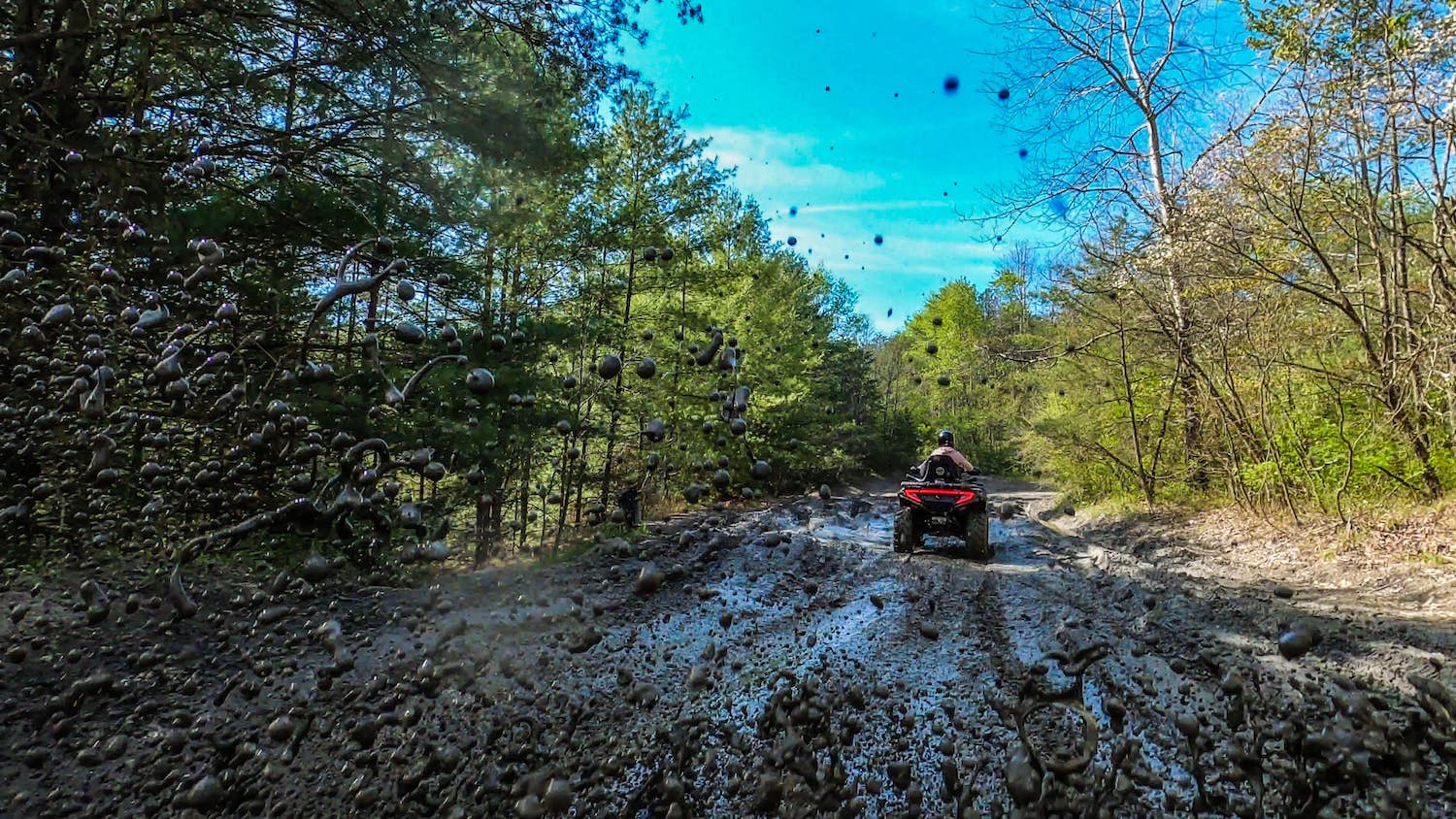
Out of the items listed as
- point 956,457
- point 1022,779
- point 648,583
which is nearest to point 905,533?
point 956,457

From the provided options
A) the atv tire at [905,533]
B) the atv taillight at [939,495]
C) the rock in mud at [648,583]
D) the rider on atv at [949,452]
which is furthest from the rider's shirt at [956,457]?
the rock in mud at [648,583]

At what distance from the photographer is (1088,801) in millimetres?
1964

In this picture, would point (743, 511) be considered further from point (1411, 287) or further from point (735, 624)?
point (1411, 287)

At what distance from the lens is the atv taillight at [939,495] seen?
6.63 metres

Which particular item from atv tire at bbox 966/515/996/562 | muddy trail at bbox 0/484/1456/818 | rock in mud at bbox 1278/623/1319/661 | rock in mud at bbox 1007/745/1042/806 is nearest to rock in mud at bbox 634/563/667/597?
muddy trail at bbox 0/484/1456/818

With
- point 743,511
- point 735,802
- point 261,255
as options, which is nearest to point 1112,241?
point 743,511

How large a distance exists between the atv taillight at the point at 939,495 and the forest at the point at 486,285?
229 cm

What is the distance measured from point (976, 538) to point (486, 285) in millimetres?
6112

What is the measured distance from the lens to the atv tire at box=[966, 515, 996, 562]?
6.60 m

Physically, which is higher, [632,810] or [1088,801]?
[1088,801]

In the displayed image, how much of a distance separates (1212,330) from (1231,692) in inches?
260

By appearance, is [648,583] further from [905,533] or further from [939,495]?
[939,495]

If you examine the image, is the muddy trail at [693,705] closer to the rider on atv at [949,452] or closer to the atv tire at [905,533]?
the atv tire at [905,533]

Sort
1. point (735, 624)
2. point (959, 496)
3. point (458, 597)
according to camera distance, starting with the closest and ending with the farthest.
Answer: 1. point (735, 624)
2. point (458, 597)
3. point (959, 496)
